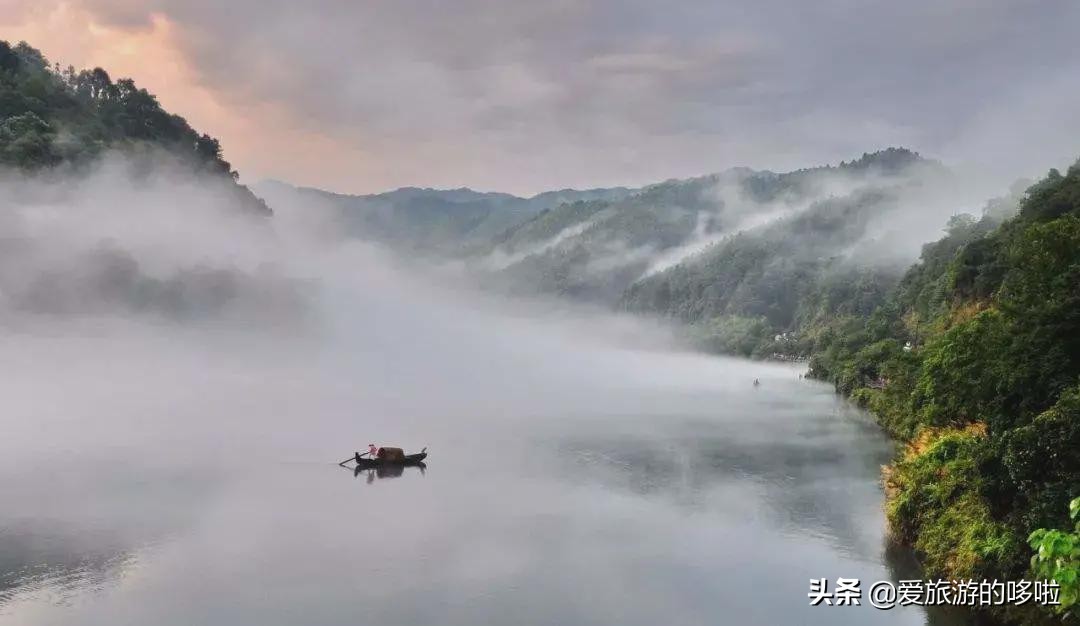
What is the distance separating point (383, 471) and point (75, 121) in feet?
282

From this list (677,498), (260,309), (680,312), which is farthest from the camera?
(680,312)

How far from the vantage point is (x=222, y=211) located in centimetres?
13650

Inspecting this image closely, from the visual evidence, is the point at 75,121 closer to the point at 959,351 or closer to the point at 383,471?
the point at 383,471

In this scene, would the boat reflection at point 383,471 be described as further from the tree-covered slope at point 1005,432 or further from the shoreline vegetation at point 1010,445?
the tree-covered slope at point 1005,432

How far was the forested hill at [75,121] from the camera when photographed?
9169 cm

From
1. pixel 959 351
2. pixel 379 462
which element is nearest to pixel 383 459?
pixel 379 462

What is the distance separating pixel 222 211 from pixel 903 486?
13048 cm

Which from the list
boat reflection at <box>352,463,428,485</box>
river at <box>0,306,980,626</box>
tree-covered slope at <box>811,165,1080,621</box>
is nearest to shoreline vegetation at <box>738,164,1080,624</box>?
tree-covered slope at <box>811,165,1080,621</box>

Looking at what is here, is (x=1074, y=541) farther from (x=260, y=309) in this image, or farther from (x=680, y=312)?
(x=680, y=312)

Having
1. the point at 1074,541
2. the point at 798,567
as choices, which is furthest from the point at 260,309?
the point at 1074,541

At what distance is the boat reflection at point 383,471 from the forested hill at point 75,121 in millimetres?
73217

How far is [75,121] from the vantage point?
336ft

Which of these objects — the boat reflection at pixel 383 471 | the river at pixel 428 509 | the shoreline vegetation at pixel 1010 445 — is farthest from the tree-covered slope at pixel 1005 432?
the boat reflection at pixel 383 471

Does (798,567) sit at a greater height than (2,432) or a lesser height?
lesser
